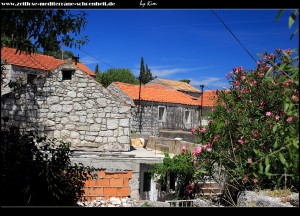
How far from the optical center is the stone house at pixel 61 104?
4.36 m

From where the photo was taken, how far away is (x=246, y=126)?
5.13 metres

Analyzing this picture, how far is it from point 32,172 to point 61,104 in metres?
1.71

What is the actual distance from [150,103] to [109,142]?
8.53 meters

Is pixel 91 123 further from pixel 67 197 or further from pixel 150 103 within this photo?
pixel 150 103

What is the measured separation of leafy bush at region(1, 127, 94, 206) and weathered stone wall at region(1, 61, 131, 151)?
0.98 feet

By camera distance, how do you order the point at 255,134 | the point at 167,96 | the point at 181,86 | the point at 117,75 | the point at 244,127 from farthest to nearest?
the point at 167,96 < the point at 181,86 < the point at 117,75 < the point at 244,127 < the point at 255,134

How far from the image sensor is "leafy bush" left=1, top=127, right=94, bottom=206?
144 inches

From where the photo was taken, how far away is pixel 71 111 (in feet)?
17.4

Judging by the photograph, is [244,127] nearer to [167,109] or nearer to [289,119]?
[289,119]

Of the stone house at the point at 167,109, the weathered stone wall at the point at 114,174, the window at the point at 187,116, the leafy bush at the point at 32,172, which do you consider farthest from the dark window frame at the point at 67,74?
the window at the point at 187,116

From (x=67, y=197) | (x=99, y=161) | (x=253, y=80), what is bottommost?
(x=67, y=197)

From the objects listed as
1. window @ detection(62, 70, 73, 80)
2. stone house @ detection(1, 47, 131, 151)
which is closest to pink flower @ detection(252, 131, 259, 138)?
stone house @ detection(1, 47, 131, 151)

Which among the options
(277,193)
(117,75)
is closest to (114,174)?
(117,75)
